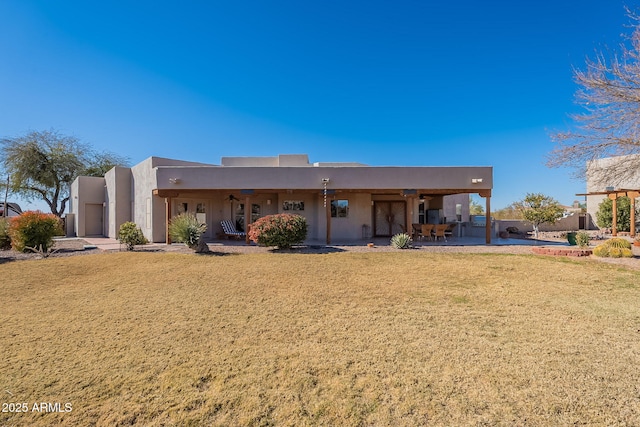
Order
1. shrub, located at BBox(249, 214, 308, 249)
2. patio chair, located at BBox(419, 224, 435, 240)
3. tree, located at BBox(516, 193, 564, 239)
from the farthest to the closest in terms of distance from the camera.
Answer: tree, located at BBox(516, 193, 564, 239) < patio chair, located at BBox(419, 224, 435, 240) < shrub, located at BBox(249, 214, 308, 249)

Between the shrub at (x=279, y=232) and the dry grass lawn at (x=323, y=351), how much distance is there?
4408mm

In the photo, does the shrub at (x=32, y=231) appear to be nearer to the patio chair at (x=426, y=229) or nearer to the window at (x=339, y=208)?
the window at (x=339, y=208)

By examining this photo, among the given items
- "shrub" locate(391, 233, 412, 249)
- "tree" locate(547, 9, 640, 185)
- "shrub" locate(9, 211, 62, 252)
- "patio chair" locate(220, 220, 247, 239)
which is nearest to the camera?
"tree" locate(547, 9, 640, 185)

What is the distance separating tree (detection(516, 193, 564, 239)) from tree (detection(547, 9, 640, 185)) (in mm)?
5489

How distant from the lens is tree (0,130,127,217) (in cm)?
2470

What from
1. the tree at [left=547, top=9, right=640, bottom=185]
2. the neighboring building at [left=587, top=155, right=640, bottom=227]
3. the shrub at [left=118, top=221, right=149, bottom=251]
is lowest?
the shrub at [left=118, top=221, right=149, bottom=251]

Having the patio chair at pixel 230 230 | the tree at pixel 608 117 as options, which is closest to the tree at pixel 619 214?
the tree at pixel 608 117

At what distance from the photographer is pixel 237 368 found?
3.40m

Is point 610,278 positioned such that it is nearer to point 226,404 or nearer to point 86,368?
A: point 226,404

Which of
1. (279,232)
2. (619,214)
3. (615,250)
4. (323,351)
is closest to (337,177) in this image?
(279,232)

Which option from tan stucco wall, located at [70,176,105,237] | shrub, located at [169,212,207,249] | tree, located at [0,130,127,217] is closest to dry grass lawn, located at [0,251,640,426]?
shrub, located at [169,212,207,249]

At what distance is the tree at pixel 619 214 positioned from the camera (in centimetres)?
2112

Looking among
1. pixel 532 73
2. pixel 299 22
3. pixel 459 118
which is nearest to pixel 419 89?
pixel 459 118

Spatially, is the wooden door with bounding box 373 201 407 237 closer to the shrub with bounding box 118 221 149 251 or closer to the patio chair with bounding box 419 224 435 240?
the patio chair with bounding box 419 224 435 240
